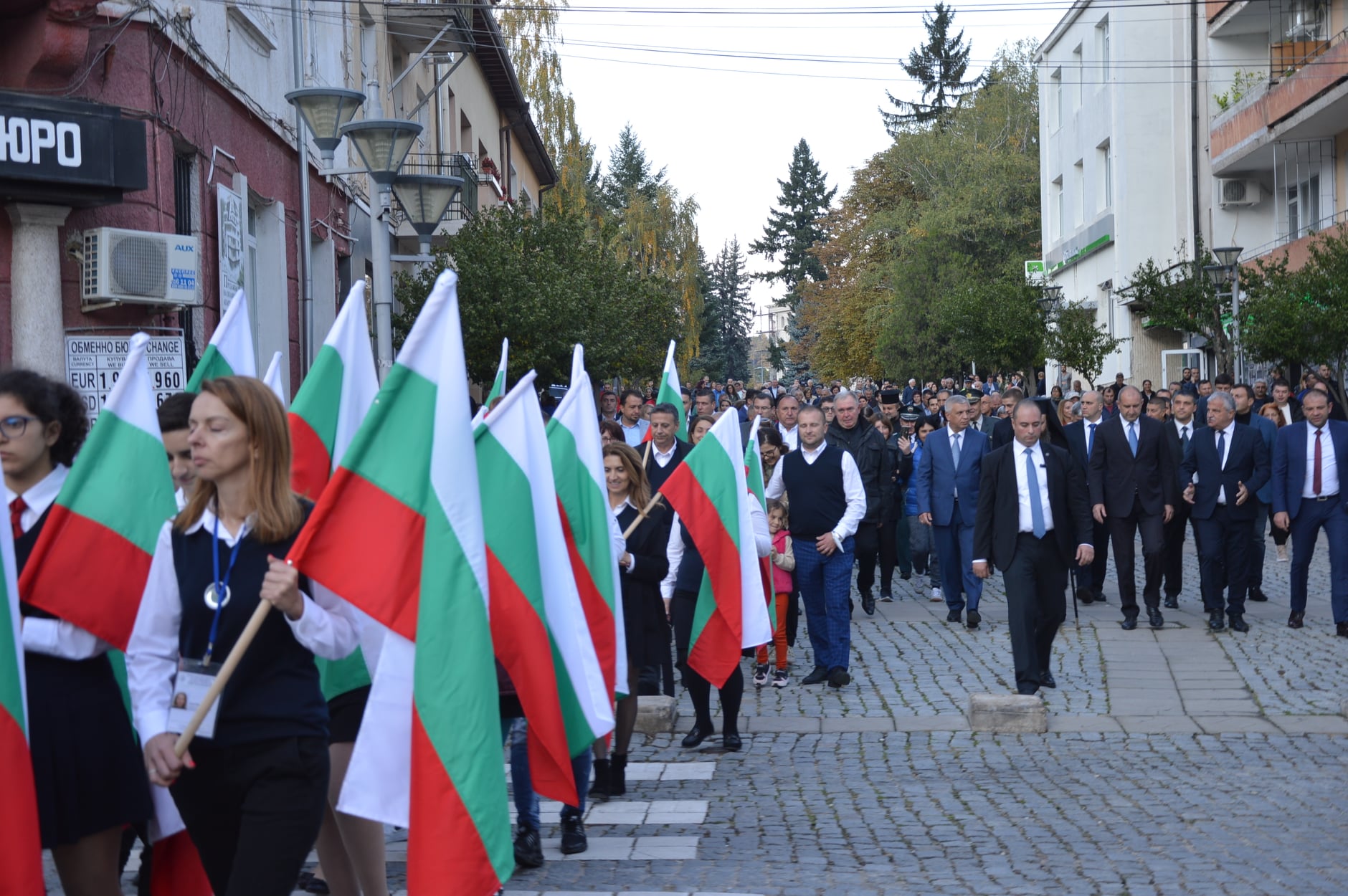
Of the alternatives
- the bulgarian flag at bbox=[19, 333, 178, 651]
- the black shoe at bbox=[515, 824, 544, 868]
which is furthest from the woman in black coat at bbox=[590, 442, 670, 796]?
the bulgarian flag at bbox=[19, 333, 178, 651]

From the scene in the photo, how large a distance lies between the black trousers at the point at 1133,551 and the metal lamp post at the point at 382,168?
262 inches

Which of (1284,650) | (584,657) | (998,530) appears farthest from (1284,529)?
(584,657)

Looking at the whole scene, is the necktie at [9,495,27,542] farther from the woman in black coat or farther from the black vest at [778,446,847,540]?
the black vest at [778,446,847,540]

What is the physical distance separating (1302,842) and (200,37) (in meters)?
11.9

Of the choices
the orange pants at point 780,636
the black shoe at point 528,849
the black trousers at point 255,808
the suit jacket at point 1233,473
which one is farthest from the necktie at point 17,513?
the suit jacket at point 1233,473

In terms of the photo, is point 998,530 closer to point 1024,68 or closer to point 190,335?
point 190,335

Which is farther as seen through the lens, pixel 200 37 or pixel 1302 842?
pixel 200 37

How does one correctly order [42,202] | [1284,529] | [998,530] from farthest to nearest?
[1284,529], [42,202], [998,530]

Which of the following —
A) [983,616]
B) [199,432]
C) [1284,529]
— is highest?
[199,432]

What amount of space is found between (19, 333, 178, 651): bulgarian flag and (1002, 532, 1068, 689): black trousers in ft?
22.4

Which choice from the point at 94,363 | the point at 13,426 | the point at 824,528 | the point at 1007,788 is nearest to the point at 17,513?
the point at 13,426

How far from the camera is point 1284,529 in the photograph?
13.0 m

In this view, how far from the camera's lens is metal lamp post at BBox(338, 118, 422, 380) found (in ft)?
41.3

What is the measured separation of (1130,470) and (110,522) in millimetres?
10675
